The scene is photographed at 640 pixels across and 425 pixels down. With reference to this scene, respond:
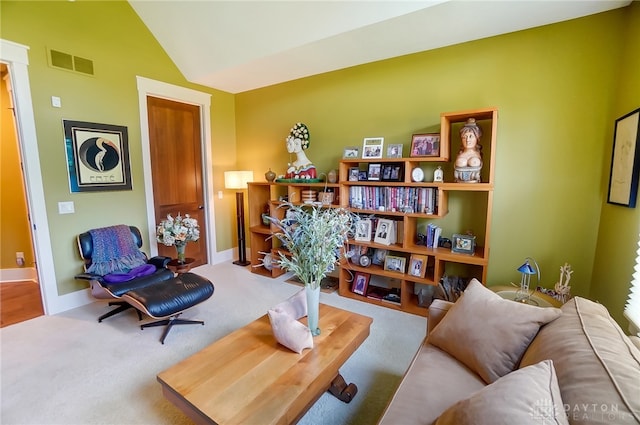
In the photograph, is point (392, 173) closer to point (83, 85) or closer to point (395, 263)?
point (395, 263)

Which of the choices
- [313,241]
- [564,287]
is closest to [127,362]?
[313,241]

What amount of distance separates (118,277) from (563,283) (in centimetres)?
411

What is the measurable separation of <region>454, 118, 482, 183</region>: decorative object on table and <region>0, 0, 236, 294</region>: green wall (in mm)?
3685

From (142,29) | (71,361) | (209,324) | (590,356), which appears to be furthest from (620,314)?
(142,29)

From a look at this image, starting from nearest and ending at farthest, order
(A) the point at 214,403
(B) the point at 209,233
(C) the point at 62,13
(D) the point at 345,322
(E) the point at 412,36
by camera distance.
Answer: (A) the point at 214,403 < (D) the point at 345,322 < (E) the point at 412,36 < (C) the point at 62,13 < (B) the point at 209,233

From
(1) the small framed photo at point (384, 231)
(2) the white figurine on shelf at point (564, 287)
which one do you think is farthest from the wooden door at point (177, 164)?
(2) the white figurine on shelf at point (564, 287)

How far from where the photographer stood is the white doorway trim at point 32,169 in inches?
104

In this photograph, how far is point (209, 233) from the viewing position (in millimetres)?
4449

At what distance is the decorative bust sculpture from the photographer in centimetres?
362

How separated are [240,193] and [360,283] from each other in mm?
2318

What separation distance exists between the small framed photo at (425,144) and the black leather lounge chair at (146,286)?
246 cm

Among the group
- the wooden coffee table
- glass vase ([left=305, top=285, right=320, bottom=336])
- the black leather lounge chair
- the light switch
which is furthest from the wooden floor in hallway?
glass vase ([left=305, top=285, right=320, bottom=336])

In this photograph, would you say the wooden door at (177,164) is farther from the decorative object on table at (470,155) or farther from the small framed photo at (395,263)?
the decorative object on table at (470,155)

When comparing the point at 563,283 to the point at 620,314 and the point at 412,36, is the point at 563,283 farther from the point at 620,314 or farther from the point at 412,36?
the point at 412,36
